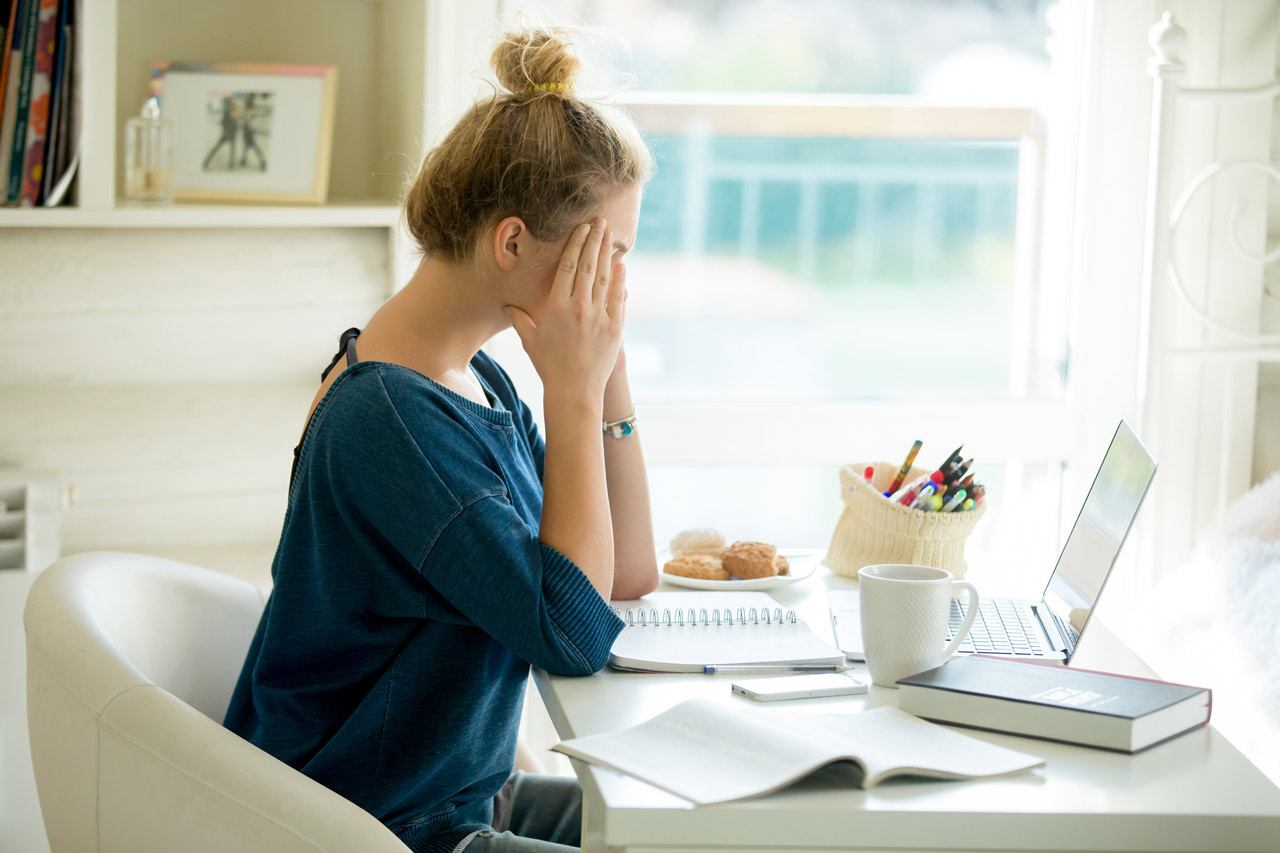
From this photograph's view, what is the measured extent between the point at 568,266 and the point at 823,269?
3.82ft

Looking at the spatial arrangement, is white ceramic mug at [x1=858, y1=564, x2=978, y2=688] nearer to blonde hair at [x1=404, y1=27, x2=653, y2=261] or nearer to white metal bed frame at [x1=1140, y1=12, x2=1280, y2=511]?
blonde hair at [x1=404, y1=27, x2=653, y2=261]

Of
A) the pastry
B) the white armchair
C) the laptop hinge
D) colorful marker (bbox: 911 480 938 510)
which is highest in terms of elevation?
colorful marker (bbox: 911 480 938 510)

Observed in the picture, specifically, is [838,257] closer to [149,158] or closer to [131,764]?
[149,158]

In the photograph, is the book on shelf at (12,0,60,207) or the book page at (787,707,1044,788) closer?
the book page at (787,707,1044,788)

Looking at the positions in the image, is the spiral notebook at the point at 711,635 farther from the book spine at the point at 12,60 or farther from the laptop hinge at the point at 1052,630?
the book spine at the point at 12,60

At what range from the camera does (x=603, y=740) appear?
A: 0.90 meters

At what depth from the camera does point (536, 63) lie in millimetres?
1204

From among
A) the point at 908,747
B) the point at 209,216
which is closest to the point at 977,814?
the point at 908,747

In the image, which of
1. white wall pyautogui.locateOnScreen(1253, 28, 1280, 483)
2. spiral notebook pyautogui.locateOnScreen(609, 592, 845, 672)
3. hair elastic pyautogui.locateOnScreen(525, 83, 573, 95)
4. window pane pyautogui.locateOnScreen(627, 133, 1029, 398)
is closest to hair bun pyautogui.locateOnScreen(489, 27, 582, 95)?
hair elastic pyautogui.locateOnScreen(525, 83, 573, 95)

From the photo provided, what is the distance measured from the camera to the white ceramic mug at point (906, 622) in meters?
1.03

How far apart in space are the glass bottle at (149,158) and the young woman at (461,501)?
724mm

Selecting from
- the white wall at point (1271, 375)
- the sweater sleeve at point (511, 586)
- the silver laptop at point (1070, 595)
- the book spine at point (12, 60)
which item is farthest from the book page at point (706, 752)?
the white wall at point (1271, 375)

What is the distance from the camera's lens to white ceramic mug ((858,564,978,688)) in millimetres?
1031

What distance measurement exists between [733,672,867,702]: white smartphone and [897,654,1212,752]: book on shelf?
0.19ft
